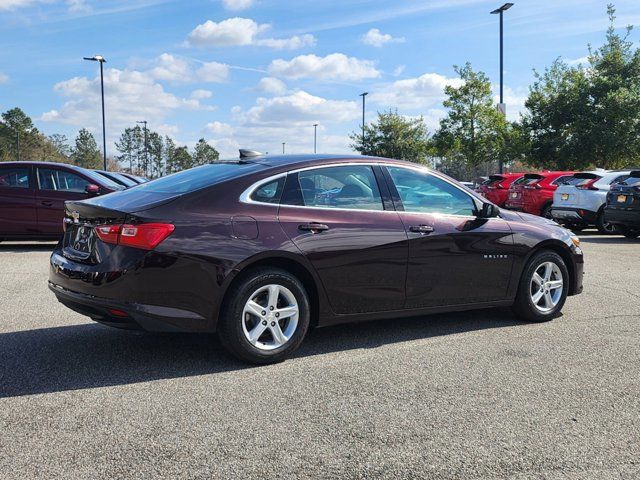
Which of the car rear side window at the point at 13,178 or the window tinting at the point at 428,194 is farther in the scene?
the car rear side window at the point at 13,178

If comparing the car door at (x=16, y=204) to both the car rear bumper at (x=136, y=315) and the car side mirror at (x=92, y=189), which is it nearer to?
the car side mirror at (x=92, y=189)

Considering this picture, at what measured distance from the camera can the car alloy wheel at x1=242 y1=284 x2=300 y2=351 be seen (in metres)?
4.46

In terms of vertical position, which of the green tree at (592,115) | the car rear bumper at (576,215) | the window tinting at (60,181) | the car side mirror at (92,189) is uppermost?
the green tree at (592,115)

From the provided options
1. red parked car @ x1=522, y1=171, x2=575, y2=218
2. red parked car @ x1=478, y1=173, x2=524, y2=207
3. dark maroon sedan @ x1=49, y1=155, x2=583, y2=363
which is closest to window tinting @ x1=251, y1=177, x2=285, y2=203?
dark maroon sedan @ x1=49, y1=155, x2=583, y2=363

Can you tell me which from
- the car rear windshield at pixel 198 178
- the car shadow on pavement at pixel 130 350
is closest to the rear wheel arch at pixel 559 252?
the car shadow on pavement at pixel 130 350

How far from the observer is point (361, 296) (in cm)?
492

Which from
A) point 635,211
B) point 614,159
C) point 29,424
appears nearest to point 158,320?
point 29,424

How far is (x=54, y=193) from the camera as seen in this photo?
11.3 meters

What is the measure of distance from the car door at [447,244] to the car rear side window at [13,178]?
8.35 meters

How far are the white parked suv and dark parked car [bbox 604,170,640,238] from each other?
103 cm

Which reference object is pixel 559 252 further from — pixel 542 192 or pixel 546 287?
pixel 542 192

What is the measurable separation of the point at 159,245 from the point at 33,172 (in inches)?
328

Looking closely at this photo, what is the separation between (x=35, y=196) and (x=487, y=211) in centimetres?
855

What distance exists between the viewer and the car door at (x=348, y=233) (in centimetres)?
469
